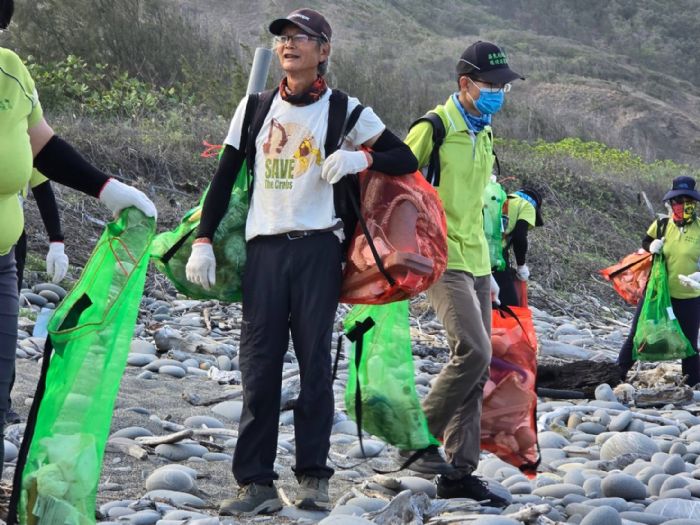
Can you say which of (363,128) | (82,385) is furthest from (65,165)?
(363,128)

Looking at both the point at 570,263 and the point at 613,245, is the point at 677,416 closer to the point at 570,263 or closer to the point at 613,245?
the point at 570,263

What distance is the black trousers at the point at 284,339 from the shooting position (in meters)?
4.61

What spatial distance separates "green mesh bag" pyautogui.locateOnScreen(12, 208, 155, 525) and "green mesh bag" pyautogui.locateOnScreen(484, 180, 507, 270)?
4.05 meters

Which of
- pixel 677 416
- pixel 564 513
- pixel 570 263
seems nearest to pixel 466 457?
pixel 564 513

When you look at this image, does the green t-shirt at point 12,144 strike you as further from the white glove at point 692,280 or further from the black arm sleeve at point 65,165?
the white glove at point 692,280

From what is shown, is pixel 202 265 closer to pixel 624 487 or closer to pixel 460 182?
pixel 460 182

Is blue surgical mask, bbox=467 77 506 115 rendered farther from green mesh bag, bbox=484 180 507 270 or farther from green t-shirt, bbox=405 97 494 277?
green mesh bag, bbox=484 180 507 270

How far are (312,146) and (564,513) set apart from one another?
2011 mm

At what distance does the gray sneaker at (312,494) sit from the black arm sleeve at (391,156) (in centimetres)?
127

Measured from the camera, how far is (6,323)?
11.6 feet

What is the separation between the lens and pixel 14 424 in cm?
566

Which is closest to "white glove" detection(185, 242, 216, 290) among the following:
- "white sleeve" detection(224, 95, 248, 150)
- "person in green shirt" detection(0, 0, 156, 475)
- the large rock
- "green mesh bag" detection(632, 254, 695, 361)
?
"white sleeve" detection(224, 95, 248, 150)

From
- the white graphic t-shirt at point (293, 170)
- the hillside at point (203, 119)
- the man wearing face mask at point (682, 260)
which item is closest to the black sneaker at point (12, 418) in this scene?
the white graphic t-shirt at point (293, 170)

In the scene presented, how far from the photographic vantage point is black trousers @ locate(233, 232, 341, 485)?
4.61 metres
